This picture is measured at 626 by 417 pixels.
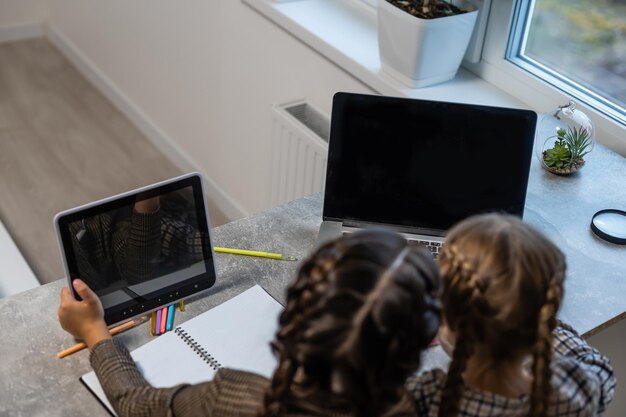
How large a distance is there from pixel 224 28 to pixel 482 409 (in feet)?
6.25

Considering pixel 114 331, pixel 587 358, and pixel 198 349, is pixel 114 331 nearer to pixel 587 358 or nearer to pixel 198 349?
pixel 198 349

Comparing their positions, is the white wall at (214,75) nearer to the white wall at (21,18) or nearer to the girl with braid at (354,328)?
the white wall at (21,18)

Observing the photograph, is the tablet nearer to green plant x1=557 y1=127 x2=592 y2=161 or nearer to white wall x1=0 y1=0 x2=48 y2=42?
green plant x1=557 y1=127 x2=592 y2=161

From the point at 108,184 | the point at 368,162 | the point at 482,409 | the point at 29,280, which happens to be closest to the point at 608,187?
the point at 368,162

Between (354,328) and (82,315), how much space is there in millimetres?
626

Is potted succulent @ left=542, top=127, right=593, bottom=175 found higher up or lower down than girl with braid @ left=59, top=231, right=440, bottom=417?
lower down

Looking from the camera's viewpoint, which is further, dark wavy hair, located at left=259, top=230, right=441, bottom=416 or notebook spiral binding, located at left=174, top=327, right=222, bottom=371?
notebook spiral binding, located at left=174, top=327, right=222, bottom=371

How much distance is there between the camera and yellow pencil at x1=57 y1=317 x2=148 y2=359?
131 cm

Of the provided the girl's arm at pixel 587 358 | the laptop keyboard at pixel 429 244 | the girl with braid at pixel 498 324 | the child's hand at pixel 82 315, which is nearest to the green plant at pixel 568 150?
the laptop keyboard at pixel 429 244

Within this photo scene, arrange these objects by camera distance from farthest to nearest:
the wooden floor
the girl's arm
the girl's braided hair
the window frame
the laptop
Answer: the wooden floor
the window frame
the laptop
the girl's arm
the girl's braided hair

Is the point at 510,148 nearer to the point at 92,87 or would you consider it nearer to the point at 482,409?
the point at 482,409

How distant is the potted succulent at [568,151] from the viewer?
1693 millimetres

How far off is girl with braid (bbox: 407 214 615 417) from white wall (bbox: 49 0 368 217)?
1204 mm

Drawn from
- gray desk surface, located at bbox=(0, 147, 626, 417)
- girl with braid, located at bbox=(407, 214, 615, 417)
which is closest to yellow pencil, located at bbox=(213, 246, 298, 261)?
gray desk surface, located at bbox=(0, 147, 626, 417)
